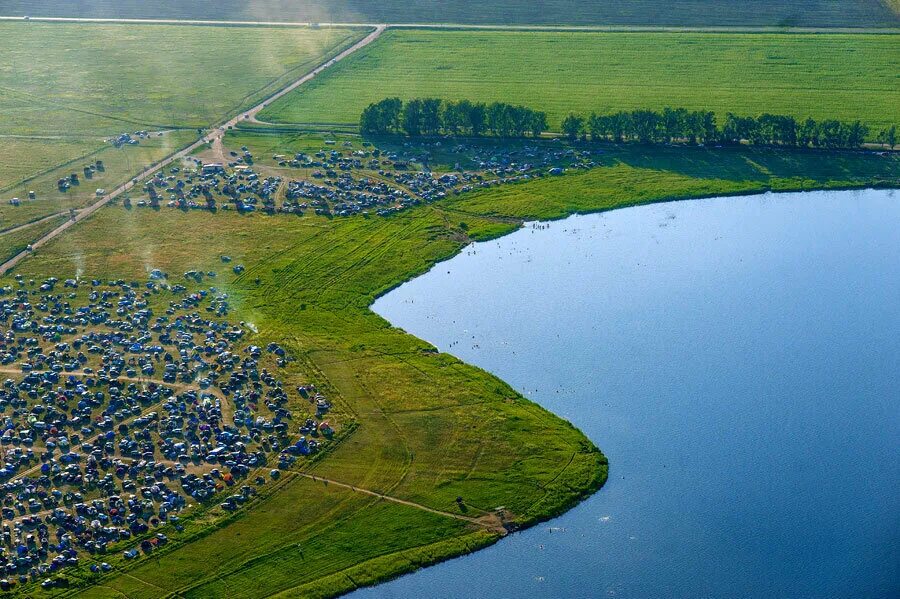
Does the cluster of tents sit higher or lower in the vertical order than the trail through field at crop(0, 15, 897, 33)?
lower

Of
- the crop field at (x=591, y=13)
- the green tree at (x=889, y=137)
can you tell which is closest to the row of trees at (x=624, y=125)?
the green tree at (x=889, y=137)

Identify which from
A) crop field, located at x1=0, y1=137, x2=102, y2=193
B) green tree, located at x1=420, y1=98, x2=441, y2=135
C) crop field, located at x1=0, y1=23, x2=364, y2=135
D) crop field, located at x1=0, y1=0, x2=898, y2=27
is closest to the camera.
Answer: crop field, located at x1=0, y1=137, x2=102, y2=193

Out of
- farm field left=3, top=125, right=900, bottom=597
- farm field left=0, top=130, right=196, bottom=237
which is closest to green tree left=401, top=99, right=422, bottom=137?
farm field left=3, top=125, right=900, bottom=597

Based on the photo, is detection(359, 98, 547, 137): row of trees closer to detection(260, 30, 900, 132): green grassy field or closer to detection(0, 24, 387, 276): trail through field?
detection(260, 30, 900, 132): green grassy field

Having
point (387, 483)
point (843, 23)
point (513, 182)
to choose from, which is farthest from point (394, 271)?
point (843, 23)

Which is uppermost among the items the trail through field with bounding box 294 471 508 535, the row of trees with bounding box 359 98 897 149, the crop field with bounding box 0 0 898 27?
the crop field with bounding box 0 0 898 27

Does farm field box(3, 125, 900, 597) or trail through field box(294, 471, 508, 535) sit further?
trail through field box(294, 471, 508, 535)

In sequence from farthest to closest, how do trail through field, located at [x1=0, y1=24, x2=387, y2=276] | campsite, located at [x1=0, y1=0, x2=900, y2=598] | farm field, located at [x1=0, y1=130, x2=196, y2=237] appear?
farm field, located at [x1=0, y1=130, x2=196, y2=237]
trail through field, located at [x1=0, y1=24, x2=387, y2=276]
campsite, located at [x1=0, y1=0, x2=900, y2=598]

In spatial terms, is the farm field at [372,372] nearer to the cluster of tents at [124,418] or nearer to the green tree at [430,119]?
the cluster of tents at [124,418]

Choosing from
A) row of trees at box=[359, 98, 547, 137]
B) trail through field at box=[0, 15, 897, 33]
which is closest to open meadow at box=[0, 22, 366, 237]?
trail through field at box=[0, 15, 897, 33]
